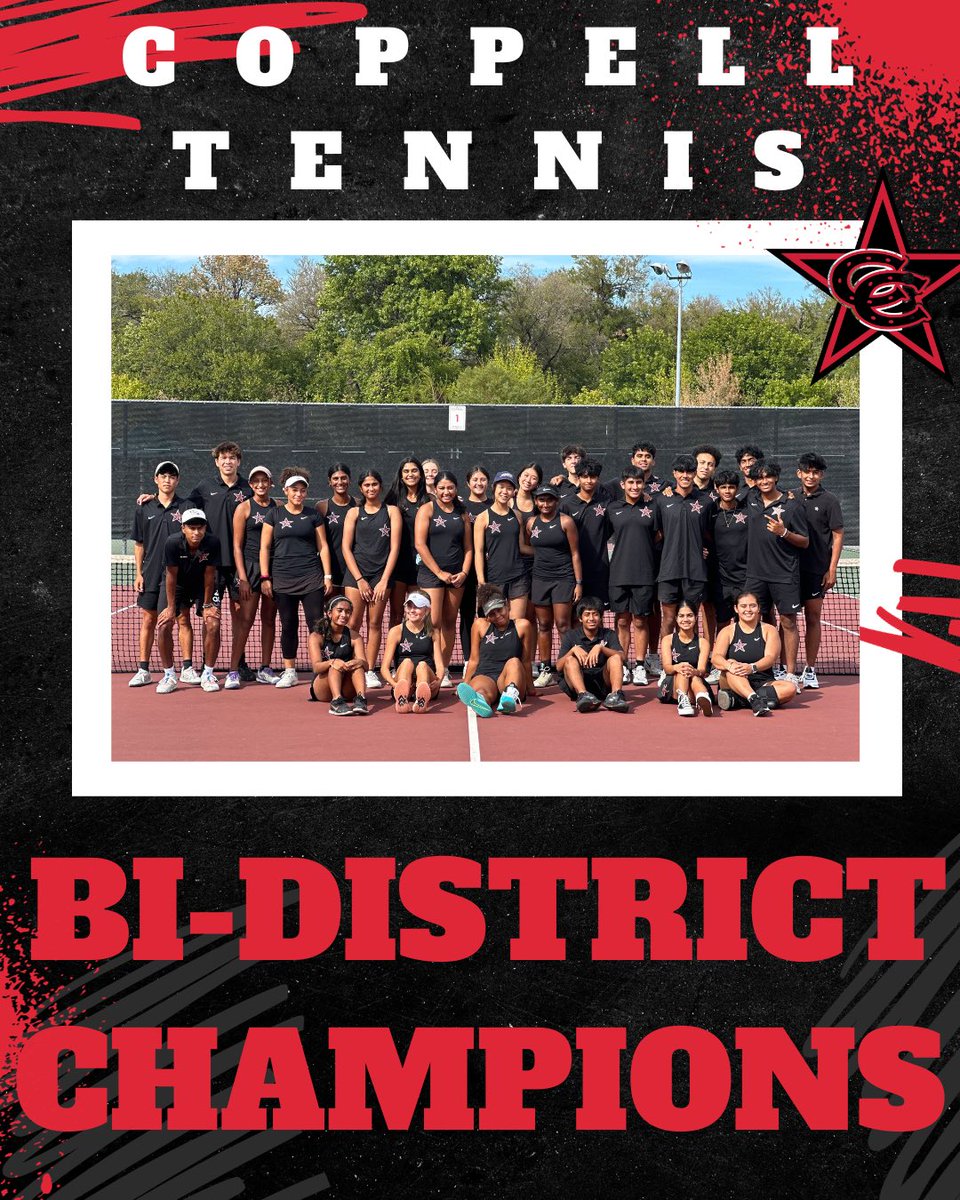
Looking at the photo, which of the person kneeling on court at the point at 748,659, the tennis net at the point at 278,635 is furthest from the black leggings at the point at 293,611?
the person kneeling on court at the point at 748,659

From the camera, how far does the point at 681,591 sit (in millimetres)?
9820

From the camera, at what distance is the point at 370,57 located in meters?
4.97

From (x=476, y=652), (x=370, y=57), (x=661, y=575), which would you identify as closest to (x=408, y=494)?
(x=476, y=652)

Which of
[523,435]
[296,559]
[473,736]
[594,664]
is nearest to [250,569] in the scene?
[296,559]

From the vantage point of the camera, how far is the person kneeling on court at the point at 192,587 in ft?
31.4

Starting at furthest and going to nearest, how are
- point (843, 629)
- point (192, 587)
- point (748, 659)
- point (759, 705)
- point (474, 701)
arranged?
point (843, 629), point (192, 587), point (748, 659), point (759, 705), point (474, 701)

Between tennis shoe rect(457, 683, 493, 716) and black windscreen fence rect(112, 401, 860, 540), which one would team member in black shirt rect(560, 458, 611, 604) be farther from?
black windscreen fence rect(112, 401, 860, 540)

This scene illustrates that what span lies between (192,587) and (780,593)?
4409mm

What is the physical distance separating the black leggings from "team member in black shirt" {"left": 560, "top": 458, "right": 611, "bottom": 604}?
1.97 metres

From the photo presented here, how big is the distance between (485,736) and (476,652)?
3.57ft

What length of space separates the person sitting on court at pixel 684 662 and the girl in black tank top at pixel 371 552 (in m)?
2.13

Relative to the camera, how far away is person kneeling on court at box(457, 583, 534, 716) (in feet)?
29.6

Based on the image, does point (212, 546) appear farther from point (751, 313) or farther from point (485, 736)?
point (751, 313)

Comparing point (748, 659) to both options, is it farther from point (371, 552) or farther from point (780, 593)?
point (371, 552)
